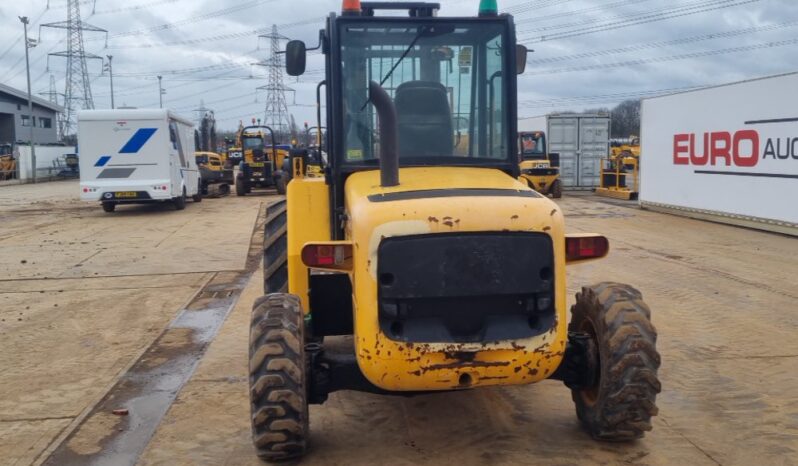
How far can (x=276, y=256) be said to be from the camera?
699cm

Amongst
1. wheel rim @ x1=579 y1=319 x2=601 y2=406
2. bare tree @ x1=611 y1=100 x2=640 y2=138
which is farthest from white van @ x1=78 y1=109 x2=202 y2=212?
bare tree @ x1=611 y1=100 x2=640 y2=138

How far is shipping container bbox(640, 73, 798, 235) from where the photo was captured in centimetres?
1623

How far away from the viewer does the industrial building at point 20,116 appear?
6862 centimetres

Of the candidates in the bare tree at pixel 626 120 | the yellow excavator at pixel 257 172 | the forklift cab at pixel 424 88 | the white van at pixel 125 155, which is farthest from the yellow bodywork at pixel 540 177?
the bare tree at pixel 626 120

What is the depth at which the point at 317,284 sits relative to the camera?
5543 millimetres

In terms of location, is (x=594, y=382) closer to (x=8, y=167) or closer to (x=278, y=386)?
(x=278, y=386)

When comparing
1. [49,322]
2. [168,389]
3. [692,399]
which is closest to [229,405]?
[168,389]

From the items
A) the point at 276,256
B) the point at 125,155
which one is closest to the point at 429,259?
the point at 276,256

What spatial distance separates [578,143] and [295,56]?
2866 centimetres

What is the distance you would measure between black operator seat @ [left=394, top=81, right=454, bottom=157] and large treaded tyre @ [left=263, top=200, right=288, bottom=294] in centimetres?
191

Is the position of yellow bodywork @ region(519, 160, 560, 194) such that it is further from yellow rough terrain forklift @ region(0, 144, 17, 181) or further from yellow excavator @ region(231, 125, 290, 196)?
yellow rough terrain forklift @ region(0, 144, 17, 181)

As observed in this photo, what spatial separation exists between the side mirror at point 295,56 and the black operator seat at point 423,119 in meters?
0.78

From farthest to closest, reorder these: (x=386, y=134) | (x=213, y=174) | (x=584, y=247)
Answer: (x=213, y=174) → (x=584, y=247) → (x=386, y=134)

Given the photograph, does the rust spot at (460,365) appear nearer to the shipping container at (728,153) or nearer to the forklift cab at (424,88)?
the forklift cab at (424,88)
